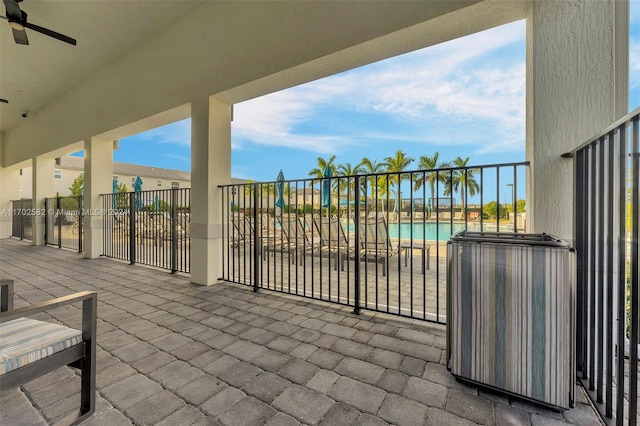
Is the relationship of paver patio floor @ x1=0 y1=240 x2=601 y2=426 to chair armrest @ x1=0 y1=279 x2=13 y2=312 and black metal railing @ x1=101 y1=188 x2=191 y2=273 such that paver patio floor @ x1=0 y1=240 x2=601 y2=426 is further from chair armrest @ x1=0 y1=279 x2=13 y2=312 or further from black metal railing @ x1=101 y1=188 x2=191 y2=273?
black metal railing @ x1=101 y1=188 x2=191 y2=273

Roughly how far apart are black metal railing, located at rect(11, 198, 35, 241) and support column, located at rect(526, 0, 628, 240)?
1200 cm

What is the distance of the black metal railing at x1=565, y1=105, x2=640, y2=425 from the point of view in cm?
102

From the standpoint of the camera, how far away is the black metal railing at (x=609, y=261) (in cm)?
102

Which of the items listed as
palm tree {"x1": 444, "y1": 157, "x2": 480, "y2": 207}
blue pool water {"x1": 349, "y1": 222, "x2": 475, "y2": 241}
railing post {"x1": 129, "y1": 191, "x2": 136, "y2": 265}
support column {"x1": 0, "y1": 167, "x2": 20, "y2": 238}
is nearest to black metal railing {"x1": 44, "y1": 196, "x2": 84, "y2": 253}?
support column {"x1": 0, "y1": 167, "x2": 20, "y2": 238}

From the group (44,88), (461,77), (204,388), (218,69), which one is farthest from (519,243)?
(461,77)

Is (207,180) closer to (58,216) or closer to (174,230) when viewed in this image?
(174,230)

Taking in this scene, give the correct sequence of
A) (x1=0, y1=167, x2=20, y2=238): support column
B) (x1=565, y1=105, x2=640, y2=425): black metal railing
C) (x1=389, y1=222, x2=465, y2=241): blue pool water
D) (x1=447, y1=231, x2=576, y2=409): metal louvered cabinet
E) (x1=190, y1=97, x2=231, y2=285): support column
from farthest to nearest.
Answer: (x1=0, y1=167, x2=20, y2=238): support column → (x1=190, y1=97, x2=231, y2=285): support column → (x1=389, y1=222, x2=465, y2=241): blue pool water → (x1=447, y1=231, x2=576, y2=409): metal louvered cabinet → (x1=565, y1=105, x2=640, y2=425): black metal railing

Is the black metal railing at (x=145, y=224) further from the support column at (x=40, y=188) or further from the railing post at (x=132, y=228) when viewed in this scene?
the support column at (x=40, y=188)

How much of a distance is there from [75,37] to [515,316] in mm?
6691

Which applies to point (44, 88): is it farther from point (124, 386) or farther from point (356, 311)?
point (356, 311)

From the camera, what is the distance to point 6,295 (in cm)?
140

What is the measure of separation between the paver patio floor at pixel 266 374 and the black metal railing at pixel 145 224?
1914 mm

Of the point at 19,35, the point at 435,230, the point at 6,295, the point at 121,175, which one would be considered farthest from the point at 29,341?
the point at 121,175

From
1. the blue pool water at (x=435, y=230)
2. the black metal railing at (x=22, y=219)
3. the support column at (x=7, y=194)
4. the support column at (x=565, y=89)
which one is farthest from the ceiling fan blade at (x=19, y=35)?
the support column at (x=7, y=194)
